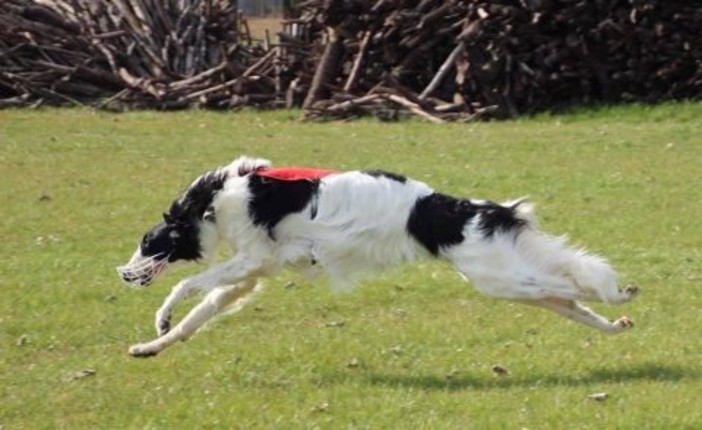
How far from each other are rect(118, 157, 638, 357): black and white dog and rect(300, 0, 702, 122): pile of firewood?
453 inches

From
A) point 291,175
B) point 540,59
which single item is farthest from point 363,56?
point 291,175

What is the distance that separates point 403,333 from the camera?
340 inches

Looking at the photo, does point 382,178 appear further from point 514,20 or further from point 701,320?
point 514,20

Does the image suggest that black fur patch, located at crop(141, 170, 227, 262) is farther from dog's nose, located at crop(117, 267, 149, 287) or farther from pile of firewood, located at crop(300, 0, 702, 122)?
pile of firewood, located at crop(300, 0, 702, 122)

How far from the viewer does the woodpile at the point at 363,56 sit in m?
20.1

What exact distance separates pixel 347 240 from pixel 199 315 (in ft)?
2.96

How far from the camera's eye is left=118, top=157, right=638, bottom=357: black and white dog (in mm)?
7746

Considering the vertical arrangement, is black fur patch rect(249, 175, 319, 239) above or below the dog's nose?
above

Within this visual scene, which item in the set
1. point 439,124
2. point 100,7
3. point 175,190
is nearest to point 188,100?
point 100,7

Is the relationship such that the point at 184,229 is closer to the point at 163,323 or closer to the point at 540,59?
the point at 163,323

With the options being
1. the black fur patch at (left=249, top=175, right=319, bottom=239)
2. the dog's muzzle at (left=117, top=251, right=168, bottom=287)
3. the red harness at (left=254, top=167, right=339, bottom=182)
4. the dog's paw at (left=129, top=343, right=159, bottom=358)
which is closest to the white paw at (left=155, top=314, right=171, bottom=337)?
the dog's paw at (left=129, top=343, right=159, bottom=358)

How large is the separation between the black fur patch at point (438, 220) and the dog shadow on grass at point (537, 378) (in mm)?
677

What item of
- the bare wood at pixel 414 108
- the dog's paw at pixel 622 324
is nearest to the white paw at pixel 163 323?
the dog's paw at pixel 622 324

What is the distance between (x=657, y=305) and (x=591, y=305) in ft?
1.32
